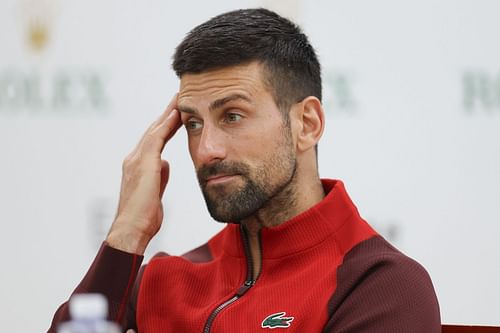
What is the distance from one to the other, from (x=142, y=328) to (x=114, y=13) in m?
1.04

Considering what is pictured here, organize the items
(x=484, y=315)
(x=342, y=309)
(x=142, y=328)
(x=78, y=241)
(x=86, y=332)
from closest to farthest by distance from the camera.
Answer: (x=342, y=309), (x=86, y=332), (x=142, y=328), (x=484, y=315), (x=78, y=241)

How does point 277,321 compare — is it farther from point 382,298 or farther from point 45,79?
point 45,79

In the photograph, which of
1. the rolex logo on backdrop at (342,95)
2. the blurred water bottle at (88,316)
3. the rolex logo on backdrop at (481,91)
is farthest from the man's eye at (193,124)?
the rolex logo on backdrop at (481,91)

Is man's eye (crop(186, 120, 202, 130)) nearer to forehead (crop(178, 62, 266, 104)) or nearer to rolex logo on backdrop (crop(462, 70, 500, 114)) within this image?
forehead (crop(178, 62, 266, 104))

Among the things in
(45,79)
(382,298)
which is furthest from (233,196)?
(45,79)

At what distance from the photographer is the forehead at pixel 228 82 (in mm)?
1836

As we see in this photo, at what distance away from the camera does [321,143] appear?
2.48 meters

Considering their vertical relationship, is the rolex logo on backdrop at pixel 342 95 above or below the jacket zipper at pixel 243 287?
above

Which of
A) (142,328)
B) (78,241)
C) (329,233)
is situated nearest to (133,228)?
(142,328)

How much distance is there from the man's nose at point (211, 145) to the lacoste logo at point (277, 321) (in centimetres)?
31

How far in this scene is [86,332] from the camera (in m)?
1.81

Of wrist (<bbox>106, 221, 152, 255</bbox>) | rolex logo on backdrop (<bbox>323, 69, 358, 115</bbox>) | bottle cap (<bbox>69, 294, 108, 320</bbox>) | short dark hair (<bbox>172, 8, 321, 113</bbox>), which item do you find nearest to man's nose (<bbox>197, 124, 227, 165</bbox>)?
short dark hair (<bbox>172, 8, 321, 113</bbox>)

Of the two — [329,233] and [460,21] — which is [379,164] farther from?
[329,233]

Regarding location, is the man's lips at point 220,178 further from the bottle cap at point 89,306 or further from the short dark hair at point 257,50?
the bottle cap at point 89,306
